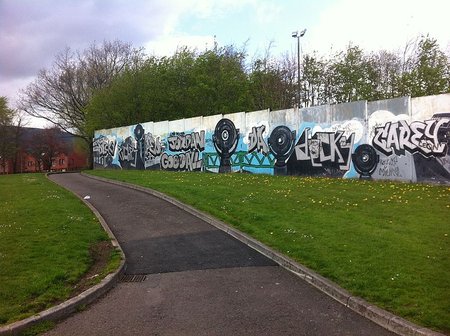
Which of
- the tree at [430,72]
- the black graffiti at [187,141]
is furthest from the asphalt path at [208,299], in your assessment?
the tree at [430,72]

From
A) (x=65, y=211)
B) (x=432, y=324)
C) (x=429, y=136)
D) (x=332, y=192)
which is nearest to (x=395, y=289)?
(x=432, y=324)

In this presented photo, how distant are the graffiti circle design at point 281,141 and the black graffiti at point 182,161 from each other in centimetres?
586

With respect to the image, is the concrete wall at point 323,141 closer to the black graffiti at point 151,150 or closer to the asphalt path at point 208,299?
the black graffiti at point 151,150

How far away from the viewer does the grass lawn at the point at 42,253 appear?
17.9 ft

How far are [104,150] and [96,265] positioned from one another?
2975cm

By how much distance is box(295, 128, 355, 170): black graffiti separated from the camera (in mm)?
17516

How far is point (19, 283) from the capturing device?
586cm

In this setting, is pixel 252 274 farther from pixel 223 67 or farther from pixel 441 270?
pixel 223 67

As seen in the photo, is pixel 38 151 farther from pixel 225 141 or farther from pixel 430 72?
pixel 430 72

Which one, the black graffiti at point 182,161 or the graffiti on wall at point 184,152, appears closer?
the graffiti on wall at point 184,152

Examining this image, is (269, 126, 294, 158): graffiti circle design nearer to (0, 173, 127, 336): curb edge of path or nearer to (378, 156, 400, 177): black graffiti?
(378, 156, 400, 177): black graffiti

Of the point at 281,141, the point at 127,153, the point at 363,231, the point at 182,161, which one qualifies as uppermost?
the point at 281,141

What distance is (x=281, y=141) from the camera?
20.1 m

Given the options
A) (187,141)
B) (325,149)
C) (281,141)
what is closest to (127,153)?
(187,141)
